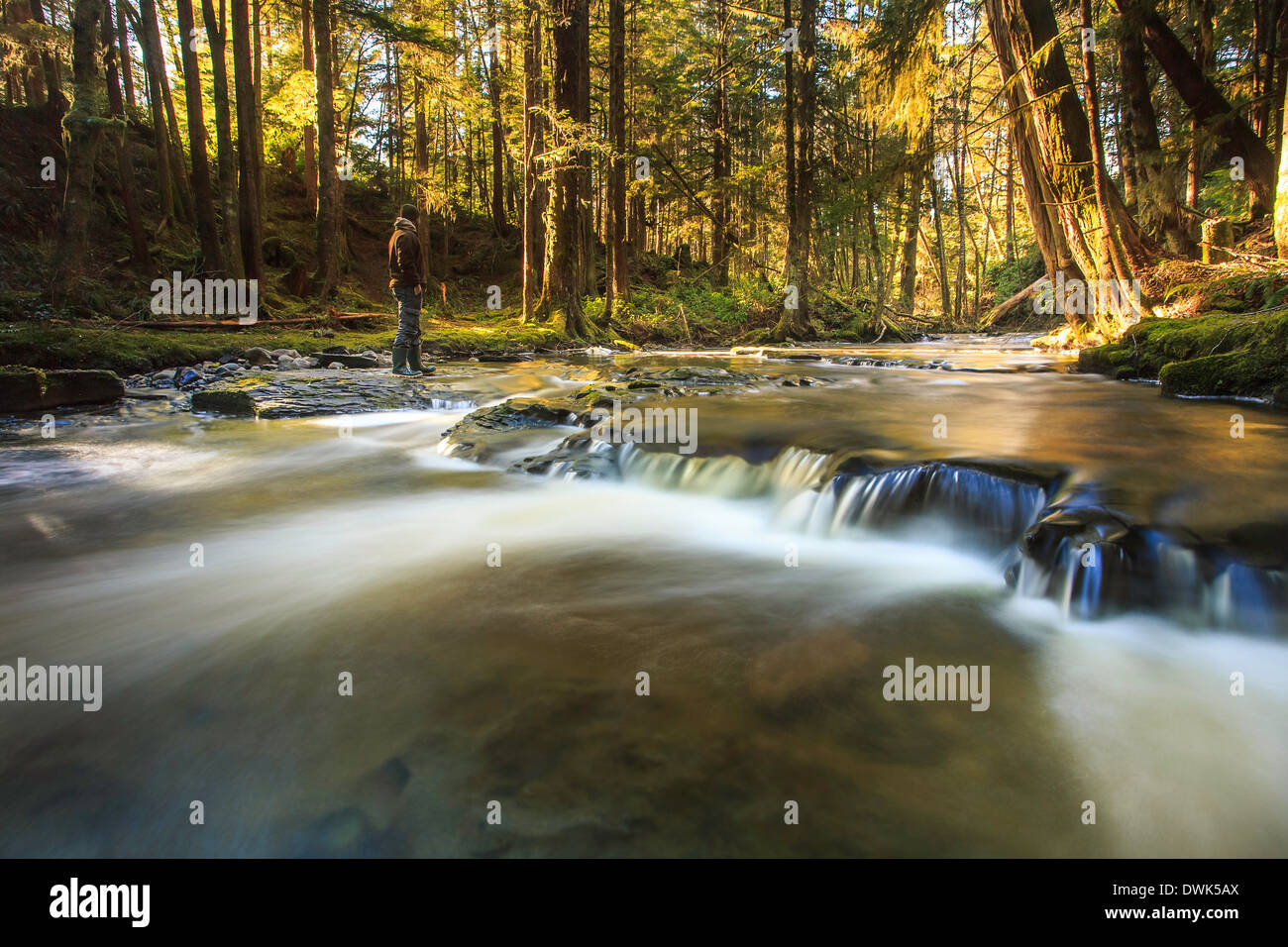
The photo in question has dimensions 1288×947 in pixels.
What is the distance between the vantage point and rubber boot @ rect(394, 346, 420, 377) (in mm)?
11052

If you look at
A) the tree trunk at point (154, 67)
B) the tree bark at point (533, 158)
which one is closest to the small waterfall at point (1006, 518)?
the tree bark at point (533, 158)

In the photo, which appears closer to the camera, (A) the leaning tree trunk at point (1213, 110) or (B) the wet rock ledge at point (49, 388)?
(B) the wet rock ledge at point (49, 388)

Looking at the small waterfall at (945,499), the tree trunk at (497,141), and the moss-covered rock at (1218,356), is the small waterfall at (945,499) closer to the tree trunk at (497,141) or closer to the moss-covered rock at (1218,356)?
the moss-covered rock at (1218,356)

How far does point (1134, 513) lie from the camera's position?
348 centimetres

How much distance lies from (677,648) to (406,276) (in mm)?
9195

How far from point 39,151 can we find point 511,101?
14485mm

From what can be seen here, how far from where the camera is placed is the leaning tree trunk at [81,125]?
993 cm

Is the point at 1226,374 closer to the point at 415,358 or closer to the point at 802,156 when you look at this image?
the point at 415,358

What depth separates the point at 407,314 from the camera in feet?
34.8

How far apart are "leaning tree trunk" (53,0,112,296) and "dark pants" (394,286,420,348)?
4901mm

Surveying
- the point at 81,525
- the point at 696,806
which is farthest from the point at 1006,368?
the point at 81,525
